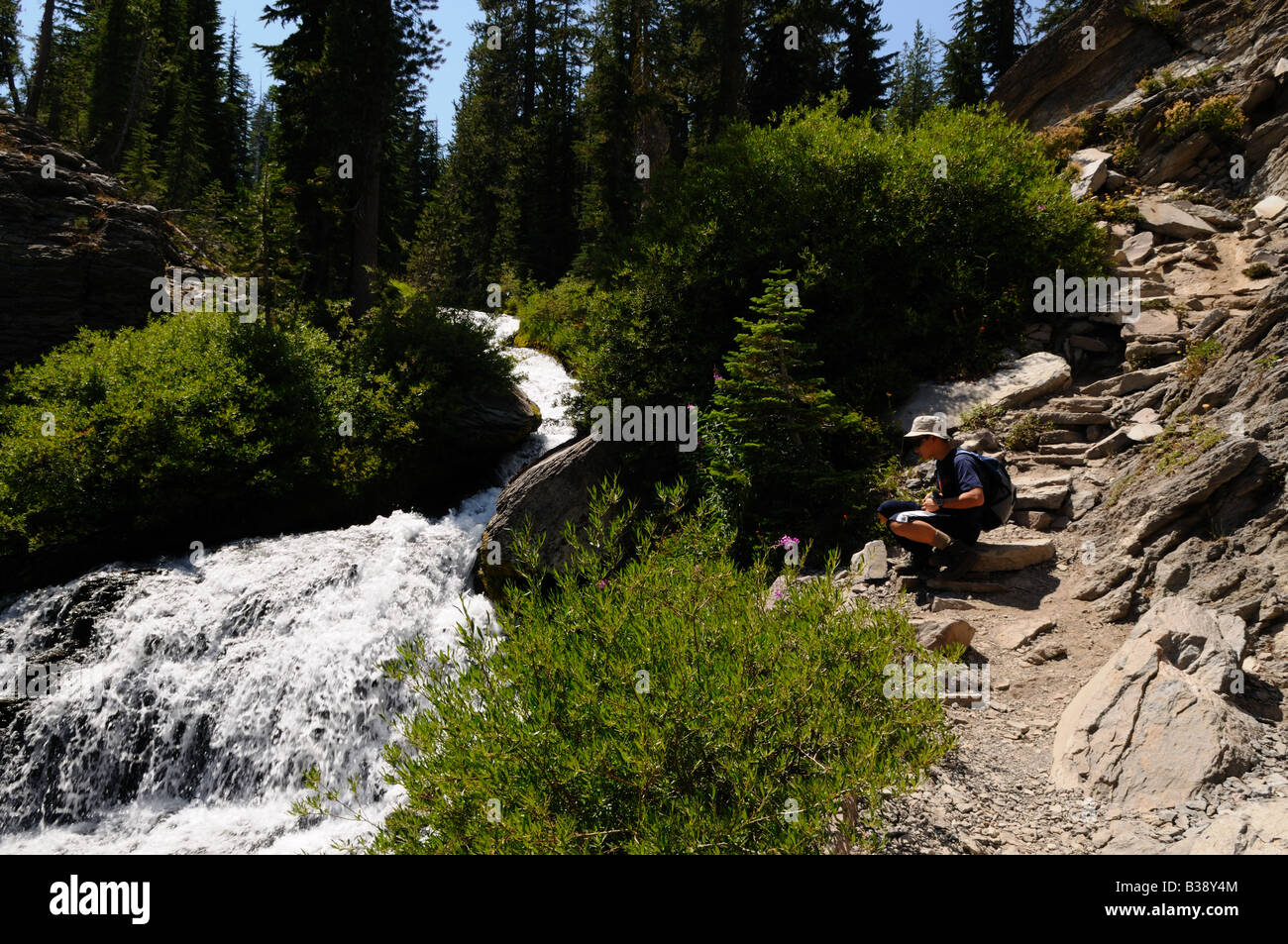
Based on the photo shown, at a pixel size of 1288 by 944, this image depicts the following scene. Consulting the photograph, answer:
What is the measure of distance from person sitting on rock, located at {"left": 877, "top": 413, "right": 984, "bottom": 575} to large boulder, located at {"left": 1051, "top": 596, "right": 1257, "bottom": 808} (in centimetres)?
193

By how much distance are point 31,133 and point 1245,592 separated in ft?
85.6

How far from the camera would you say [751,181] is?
41.4 ft

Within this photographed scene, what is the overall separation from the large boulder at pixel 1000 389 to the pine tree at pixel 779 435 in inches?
57.1

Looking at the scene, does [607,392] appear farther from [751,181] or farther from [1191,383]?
[1191,383]

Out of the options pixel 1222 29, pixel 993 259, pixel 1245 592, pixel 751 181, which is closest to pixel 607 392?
pixel 751 181

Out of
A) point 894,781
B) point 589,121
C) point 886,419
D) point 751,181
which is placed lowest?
point 894,781

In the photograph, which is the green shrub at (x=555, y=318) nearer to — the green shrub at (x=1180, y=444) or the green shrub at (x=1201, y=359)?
the green shrub at (x=1201, y=359)

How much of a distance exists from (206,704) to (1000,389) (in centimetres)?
1167

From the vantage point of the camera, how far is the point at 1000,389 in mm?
9875

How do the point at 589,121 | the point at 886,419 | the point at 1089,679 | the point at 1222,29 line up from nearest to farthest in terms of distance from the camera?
the point at 1089,679 → the point at 886,419 → the point at 1222,29 → the point at 589,121

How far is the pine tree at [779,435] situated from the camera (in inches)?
356

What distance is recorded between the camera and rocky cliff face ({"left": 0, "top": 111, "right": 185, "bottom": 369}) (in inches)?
577
